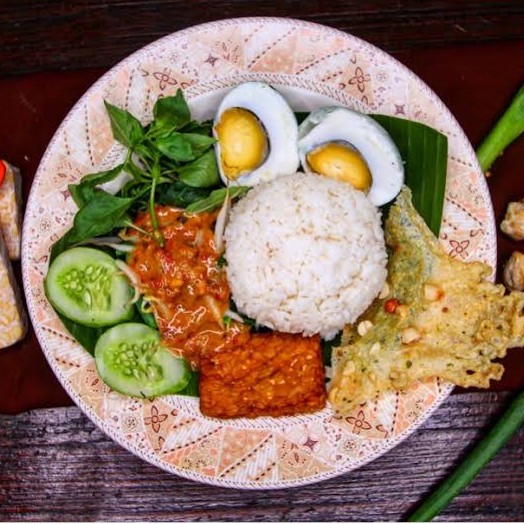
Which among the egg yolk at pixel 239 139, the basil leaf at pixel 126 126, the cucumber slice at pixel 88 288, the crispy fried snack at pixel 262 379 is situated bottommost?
the crispy fried snack at pixel 262 379

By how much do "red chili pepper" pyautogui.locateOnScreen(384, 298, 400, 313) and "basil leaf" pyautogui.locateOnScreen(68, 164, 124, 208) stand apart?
106 centimetres

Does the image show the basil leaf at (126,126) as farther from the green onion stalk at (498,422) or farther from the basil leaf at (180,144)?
the green onion stalk at (498,422)

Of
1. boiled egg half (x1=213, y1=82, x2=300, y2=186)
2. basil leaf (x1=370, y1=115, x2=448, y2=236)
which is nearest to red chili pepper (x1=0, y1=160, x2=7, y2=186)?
boiled egg half (x1=213, y1=82, x2=300, y2=186)

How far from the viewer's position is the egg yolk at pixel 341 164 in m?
2.66

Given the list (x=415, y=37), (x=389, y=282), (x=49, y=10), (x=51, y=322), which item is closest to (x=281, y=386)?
(x=389, y=282)

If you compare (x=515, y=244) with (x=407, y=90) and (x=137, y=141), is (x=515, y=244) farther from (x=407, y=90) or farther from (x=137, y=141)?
(x=137, y=141)

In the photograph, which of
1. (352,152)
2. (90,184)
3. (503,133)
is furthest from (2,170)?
(503,133)

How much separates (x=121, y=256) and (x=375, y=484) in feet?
4.39

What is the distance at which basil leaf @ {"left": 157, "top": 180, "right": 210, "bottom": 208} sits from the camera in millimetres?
2729

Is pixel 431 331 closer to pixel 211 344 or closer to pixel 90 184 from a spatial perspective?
pixel 211 344

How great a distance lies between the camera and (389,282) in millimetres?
2811

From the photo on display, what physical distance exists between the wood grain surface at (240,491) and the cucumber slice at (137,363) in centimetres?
45

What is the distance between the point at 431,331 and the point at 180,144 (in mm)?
1096

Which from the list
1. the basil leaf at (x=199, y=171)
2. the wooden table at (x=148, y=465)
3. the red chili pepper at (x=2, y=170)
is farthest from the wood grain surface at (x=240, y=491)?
the basil leaf at (x=199, y=171)
